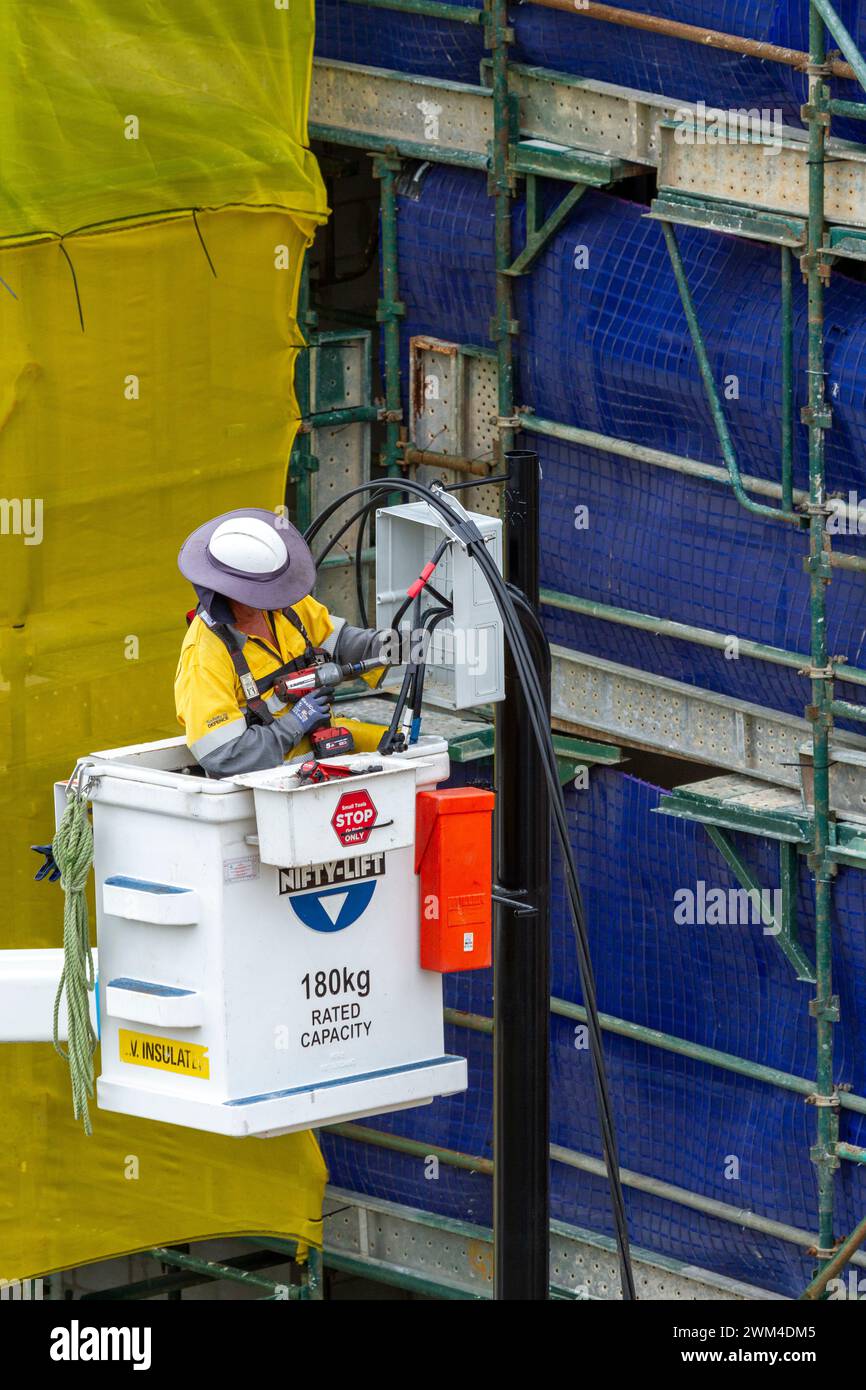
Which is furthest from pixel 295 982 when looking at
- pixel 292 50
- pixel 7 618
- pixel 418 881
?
pixel 292 50

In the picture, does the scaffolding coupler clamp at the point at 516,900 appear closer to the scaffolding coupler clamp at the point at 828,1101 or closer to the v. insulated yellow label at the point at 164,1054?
the v. insulated yellow label at the point at 164,1054

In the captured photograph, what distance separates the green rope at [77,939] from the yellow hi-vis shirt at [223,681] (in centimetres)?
49

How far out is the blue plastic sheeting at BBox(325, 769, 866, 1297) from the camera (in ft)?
43.6

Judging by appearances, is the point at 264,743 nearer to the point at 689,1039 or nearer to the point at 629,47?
the point at 689,1039

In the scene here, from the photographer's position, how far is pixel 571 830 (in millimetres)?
14266

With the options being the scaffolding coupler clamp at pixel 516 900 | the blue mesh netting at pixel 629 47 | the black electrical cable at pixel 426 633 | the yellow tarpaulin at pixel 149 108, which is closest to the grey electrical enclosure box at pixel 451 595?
the black electrical cable at pixel 426 633

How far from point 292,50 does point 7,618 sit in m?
2.99

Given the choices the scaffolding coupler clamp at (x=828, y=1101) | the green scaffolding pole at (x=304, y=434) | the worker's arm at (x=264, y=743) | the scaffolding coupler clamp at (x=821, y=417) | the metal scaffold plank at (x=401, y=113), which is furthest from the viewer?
the green scaffolding pole at (x=304, y=434)

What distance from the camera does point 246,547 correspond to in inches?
381

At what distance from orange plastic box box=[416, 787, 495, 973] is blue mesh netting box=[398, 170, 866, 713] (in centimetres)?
375

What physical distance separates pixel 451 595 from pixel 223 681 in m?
0.95

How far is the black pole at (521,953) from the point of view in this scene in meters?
9.21

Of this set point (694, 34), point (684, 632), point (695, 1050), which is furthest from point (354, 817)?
point (694, 34)

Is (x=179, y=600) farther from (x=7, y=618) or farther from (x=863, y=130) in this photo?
(x=863, y=130)
